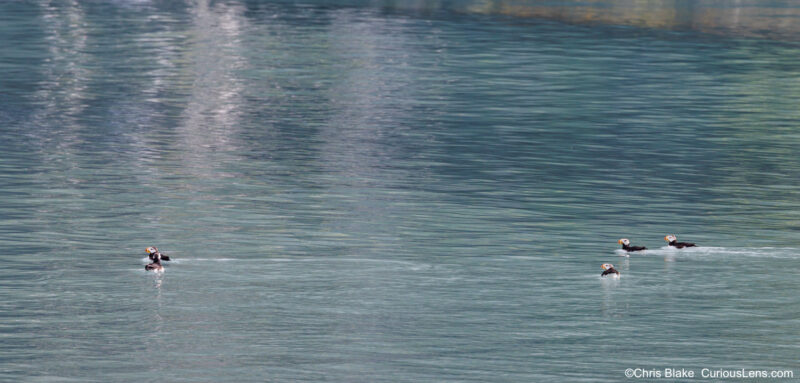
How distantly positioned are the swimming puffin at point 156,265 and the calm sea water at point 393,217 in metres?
0.20

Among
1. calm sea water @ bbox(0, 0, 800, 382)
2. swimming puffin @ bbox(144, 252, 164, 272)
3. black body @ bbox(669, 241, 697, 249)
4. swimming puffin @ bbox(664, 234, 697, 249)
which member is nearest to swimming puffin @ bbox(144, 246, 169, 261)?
swimming puffin @ bbox(144, 252, 164, 272)

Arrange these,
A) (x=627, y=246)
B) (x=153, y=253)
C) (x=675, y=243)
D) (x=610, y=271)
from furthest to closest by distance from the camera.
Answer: (x=675, y=243) < (x=627, y=246) < (x=153, y=253) < (x=610, y=271)

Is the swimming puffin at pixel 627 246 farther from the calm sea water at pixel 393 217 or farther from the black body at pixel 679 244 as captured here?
the black body at pixel 679 244

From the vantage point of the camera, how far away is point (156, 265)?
26.2m

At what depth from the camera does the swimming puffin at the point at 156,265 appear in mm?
26078

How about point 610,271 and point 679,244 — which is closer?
point 610,271

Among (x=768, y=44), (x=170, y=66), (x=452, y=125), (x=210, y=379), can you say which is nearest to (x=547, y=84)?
(x=452, y=125)

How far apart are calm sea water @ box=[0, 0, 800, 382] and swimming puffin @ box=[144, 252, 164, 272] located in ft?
0.66

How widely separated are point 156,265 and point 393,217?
6.87m

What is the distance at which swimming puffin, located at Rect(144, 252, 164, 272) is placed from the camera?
1027 inches

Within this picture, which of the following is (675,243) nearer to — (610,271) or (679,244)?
(679,244)

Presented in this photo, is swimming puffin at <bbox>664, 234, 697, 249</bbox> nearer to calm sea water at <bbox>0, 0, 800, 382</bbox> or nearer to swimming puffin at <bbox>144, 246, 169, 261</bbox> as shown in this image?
calm sea water at <bbox>0, 0, 800, 382</bbox>

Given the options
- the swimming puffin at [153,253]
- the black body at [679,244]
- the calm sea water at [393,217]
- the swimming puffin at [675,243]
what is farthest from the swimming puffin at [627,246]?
the swimming puffin at [153,253]

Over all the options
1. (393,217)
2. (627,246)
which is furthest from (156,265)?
(627,246)
